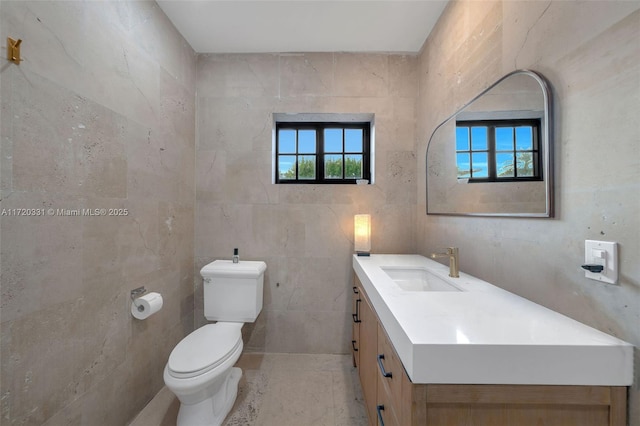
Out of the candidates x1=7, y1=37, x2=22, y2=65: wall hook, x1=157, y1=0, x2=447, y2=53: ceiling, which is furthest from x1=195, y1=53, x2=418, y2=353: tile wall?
x1=7, y1=37, x2=22, y2=65: wall hook

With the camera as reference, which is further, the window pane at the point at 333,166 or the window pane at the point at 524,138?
the window pane at the point at 333,166

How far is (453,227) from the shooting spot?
152cm

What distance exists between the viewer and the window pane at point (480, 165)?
123cm

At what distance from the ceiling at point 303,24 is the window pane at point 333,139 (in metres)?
0.65

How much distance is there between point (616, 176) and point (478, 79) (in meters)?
0.87

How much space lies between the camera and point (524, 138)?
1000 mm

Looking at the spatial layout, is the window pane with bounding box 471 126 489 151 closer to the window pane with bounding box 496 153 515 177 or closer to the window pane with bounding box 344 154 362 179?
the window pane with bounding box 496 153 515 177

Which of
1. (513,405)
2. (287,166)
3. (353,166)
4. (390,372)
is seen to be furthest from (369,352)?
(287,166)

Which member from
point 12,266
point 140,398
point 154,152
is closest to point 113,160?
point 154,152

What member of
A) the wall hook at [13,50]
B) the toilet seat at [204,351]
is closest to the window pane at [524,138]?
the toilet seat at [204,351]

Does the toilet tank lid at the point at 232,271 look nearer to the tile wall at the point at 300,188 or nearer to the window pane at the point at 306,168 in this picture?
the tile wall at the point at 300,188

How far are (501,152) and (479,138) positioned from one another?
184 mm

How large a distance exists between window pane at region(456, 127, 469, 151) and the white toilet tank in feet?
5.28

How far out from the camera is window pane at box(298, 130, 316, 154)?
2.29 m
